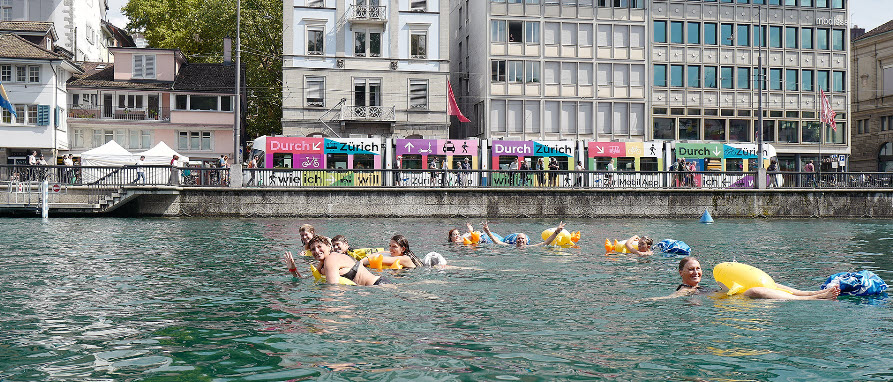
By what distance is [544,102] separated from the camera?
185ft

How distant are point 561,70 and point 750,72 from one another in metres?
13.1

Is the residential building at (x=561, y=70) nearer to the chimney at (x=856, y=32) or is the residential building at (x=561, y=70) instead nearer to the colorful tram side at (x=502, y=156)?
the colorful tram side at (x=502, y=156)

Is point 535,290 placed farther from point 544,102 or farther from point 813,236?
point 544,102

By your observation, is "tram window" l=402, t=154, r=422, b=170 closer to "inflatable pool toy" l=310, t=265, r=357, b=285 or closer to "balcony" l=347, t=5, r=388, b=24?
"balcony" l=347, t=5, r=388, b=24

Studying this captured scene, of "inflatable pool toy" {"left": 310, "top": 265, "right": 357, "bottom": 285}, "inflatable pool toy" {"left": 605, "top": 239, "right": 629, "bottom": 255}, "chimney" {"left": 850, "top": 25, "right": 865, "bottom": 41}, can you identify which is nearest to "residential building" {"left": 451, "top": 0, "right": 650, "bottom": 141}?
"chimney" {"left": 850, "top": 25, "right": 865, "bottom": 41}

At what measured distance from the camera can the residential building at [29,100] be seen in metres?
52.8

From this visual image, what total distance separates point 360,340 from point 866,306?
729 cm

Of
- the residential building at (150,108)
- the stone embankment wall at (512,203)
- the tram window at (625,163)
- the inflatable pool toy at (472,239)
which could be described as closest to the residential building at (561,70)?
the tram window at (625,163)

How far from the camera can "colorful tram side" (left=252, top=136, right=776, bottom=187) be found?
42875 millimetres

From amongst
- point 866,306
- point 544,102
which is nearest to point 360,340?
point 866,306

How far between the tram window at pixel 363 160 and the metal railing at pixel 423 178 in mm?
7276

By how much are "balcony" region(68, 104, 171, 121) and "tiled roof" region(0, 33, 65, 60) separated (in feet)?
14.1

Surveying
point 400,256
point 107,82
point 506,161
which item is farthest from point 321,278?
point 107,82

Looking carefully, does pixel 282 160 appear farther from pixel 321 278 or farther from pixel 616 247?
pixel 321 278
